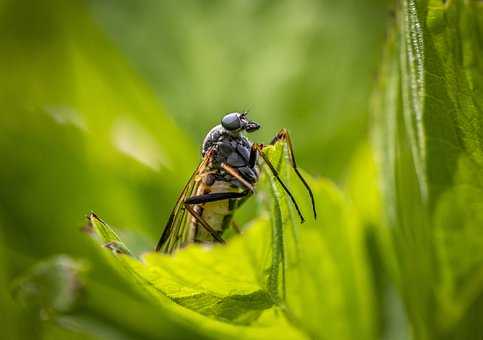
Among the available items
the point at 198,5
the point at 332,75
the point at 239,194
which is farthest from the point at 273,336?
the point at 198,5

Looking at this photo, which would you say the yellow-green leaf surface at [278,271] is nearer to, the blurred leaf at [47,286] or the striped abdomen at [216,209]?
the blurred leaf at [47,286]

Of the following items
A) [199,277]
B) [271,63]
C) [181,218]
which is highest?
[271,63]

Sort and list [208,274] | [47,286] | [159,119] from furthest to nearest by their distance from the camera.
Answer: [159,119]
[47,286]
[208,274]

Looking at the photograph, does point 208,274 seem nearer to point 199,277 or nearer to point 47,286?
point 199,277

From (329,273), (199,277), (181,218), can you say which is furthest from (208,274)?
(181,218)

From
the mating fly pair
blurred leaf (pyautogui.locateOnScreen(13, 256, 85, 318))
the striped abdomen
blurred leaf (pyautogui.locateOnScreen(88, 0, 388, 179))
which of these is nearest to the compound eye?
the mating fly pair

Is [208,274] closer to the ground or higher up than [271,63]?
closer to the ground

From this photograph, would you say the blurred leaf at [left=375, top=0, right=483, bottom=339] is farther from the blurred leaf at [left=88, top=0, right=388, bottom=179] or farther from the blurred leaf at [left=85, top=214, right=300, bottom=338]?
the blurred leaf at [left=88, top=0, right=388, bottom=179]

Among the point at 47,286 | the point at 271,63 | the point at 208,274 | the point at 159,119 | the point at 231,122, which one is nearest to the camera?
the point at 208,274
